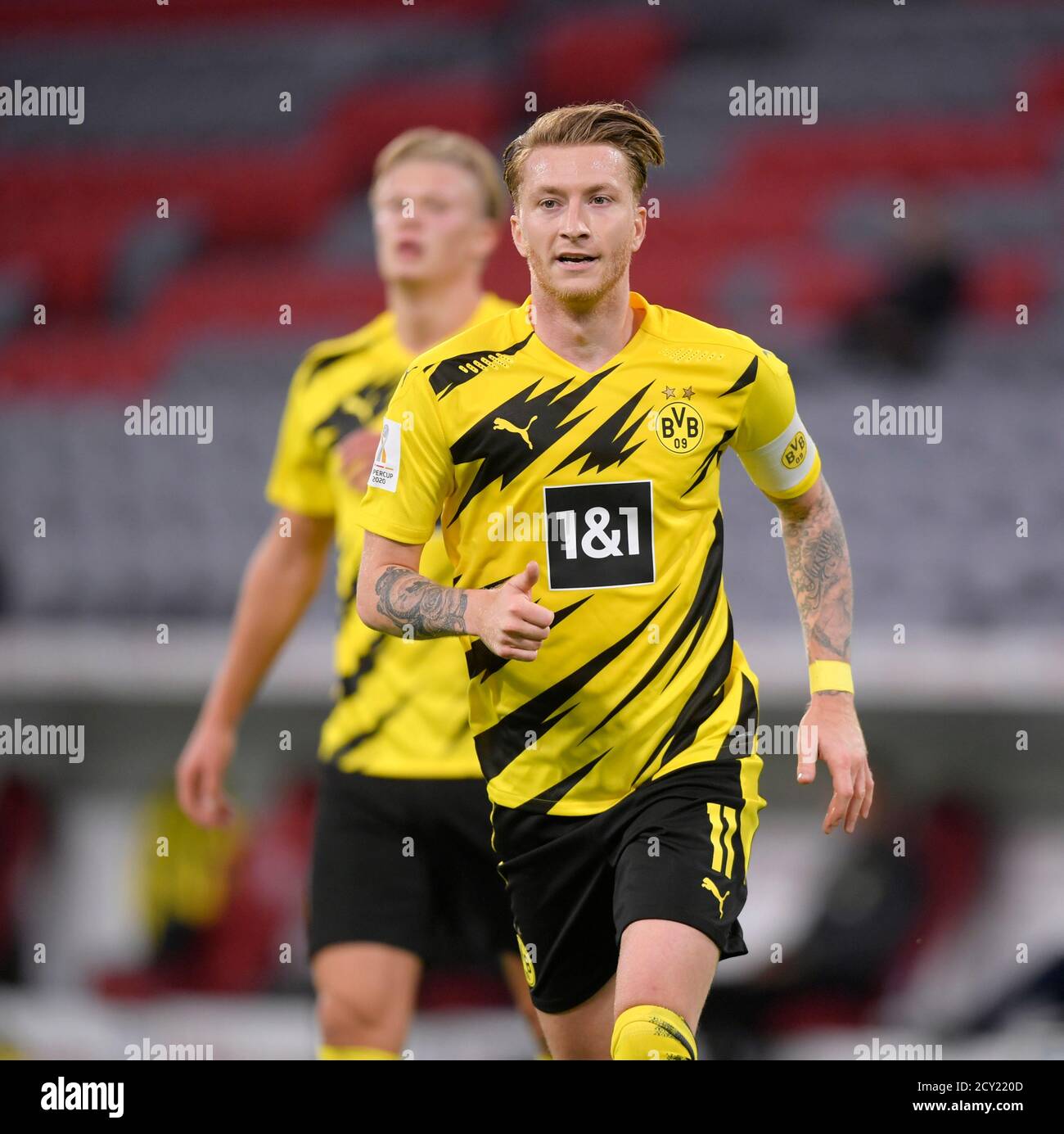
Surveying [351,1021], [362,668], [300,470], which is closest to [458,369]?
[362,668]

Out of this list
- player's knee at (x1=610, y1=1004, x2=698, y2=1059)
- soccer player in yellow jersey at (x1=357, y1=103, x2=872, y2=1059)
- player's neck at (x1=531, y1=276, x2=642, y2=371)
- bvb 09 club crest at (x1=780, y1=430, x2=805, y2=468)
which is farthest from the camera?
bvb 09 club crest at (x1=780, y1=430, x2=805, y2=468)

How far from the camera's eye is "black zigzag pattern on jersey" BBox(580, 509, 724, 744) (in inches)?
126

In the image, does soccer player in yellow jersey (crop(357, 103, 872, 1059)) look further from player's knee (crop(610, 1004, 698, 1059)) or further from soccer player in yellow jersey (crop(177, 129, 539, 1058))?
soccer player in yellow jersey (crop(177, 129, 539, 1058))

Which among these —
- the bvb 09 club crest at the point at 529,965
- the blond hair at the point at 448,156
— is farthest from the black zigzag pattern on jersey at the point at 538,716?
the blond hair at the point at 448,156

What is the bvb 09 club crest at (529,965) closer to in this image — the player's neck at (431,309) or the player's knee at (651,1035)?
the player's knee at (651,1035)

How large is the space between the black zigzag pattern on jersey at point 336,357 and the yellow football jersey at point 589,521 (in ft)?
4.44

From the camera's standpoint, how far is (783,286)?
30.1 feet

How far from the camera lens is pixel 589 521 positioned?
10.4 ft

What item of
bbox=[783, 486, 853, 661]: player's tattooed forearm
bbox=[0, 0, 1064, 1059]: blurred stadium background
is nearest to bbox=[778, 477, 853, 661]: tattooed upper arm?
bbox=[783, 486, 853, 661]: player's tattooed forearm

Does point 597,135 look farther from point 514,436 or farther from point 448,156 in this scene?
point 448,156

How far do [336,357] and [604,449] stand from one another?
5.34 feet

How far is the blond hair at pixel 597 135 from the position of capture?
3195 mm

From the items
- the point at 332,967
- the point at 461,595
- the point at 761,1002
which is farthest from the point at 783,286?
the point at 461,595
